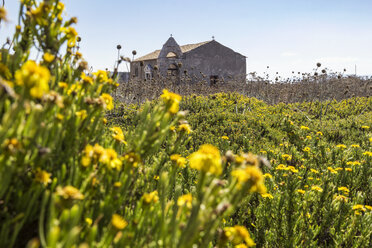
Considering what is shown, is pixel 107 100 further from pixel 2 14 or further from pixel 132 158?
pixel 2 14

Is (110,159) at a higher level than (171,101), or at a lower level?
lower

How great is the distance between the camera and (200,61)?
27.2m

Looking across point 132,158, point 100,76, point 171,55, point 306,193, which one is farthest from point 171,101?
point 171,55

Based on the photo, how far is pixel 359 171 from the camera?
13.9 ft

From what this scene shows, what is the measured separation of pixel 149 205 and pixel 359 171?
158 inches

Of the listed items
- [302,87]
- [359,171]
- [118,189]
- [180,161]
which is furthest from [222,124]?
[302,87]

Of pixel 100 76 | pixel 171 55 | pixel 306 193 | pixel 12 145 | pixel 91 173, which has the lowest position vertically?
pixel 306 193

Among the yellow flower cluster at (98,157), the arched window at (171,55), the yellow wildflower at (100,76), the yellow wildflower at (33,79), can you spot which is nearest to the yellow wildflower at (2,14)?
the yellow wildflower at (100,76)

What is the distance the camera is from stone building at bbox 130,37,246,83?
24.0 meters

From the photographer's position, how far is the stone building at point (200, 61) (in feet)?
78.7

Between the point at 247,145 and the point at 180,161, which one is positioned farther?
the point at 247,145

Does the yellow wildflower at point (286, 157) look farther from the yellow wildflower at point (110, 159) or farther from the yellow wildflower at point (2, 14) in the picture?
the yellow wildflower at point (2, 14)

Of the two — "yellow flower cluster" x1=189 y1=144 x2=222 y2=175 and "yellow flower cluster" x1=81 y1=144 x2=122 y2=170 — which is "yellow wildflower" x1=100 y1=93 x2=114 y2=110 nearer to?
"yellow flower cluster" x1=81 y1=144 x2=122 y2=170

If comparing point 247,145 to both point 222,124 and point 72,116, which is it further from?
point 72,116
